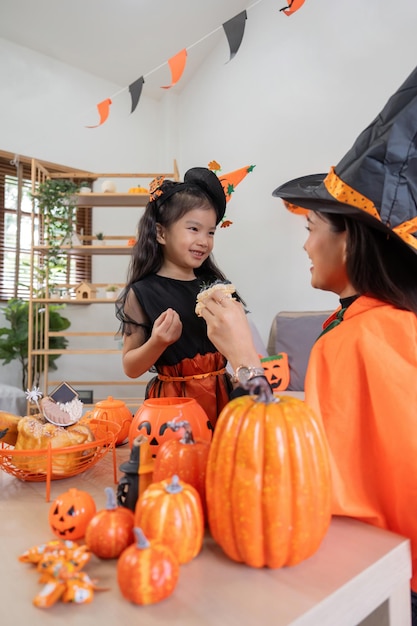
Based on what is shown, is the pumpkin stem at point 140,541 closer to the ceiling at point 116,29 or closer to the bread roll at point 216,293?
the bread roll at point 216,293

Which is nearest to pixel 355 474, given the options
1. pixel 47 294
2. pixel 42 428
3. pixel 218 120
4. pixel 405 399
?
pixel 405 399

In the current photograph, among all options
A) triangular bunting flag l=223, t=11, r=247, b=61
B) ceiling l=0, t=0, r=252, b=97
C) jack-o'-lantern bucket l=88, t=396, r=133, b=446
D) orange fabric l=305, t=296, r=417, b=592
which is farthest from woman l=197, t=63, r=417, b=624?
ceiling l=0, t=0, r=252, b=97

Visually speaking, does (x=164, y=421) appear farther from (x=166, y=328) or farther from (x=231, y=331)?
(x=166, y=328)

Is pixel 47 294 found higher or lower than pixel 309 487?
higher

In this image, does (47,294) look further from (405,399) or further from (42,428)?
(405,399)

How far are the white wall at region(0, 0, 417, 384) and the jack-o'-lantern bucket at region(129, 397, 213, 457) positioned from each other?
2.62 metres

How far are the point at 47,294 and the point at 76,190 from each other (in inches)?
39.0

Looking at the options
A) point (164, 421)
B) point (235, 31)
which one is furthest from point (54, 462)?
point (235, 31)

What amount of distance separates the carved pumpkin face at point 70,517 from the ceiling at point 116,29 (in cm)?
388

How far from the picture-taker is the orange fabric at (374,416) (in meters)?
0.61

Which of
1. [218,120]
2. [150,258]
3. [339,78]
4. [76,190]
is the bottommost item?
[150,258]

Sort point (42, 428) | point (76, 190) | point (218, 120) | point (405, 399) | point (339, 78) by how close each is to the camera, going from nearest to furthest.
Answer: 1. point (405, 399)
2. point (42, 428)
3. point (339, 78)
4. point (76, 190)
5. point (218, 120)

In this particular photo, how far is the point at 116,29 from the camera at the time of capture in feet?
13.3

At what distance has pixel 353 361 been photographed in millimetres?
655
